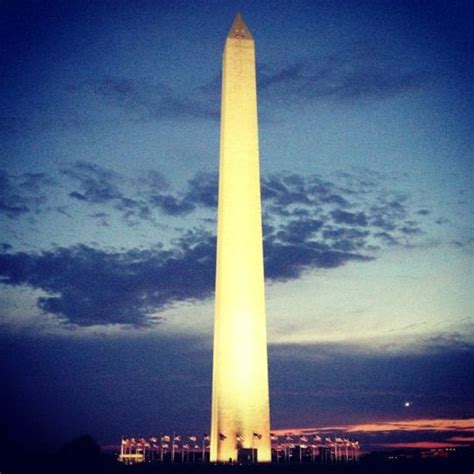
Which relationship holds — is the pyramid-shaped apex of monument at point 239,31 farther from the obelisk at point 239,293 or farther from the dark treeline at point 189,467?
the dark treeline at point 189,467

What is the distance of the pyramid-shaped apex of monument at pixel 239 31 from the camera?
46.6 meters

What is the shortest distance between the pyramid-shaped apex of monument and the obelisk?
1.52 metres

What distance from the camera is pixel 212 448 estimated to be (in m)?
42.8

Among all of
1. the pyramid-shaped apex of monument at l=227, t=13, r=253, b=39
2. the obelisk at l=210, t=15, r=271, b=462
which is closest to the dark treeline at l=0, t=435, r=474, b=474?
the obelisk at l=210, t=15, r=271, b=462

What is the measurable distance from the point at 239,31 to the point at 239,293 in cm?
1716

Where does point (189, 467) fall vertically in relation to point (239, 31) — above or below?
below

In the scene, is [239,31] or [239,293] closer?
[239,293]

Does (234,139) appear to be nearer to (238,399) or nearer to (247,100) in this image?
(247,100)

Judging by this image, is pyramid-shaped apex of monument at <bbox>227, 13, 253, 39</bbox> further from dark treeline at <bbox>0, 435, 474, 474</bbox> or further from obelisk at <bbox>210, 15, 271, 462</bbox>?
dark treeline at <bbox>0, 435, 474, 474</bbox>

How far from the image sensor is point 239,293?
42.6m

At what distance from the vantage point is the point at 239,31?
4691 cm

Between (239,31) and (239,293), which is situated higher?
(239,31)

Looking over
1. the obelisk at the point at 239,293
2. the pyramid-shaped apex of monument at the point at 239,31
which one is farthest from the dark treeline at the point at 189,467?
the pyramid-shaped apex of monument at the point at 239,31

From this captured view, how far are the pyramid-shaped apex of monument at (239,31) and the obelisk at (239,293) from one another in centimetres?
152
